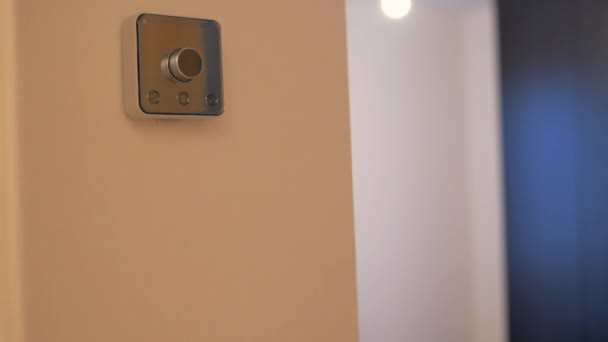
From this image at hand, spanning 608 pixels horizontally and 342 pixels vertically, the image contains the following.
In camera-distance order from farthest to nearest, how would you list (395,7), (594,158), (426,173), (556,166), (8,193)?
(426,173) → (395,7) → (556,166) → (594,158) → (8,193)

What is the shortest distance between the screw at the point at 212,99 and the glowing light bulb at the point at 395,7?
80.6 inches

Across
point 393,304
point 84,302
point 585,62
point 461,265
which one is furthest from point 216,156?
point 461,265

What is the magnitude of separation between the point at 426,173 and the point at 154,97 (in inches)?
93.4

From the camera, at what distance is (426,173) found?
2.73m

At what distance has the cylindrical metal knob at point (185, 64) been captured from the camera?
47cm

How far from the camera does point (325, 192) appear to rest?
1.98 ft

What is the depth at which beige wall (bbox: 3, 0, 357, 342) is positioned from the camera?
18.0 inches

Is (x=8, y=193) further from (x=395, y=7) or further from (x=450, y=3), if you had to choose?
(x=450, y=3)

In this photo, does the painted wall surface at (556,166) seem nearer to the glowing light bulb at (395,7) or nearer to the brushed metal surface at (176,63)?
the glowing light bulb at (395,7)

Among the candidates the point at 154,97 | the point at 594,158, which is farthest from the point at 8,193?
the point at 594,158

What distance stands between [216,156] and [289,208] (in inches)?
3.8

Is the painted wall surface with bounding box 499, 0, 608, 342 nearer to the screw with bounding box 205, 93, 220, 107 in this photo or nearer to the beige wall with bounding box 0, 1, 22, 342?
the screw with bounding box 205, 93, 220, 107

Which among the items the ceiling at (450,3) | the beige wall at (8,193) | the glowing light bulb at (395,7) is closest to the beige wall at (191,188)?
the beige wall at (8,193)

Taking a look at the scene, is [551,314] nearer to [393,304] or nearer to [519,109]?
[393,304]
